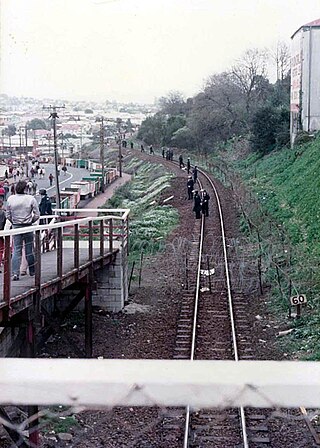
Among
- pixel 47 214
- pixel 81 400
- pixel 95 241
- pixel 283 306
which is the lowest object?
pixel 283 306

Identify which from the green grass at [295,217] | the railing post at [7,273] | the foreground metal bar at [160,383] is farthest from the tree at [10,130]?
the foreground metal bar at [160,383]

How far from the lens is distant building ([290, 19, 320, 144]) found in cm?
683

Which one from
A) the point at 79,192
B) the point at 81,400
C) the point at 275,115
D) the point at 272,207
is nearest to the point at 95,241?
the point at 79,192

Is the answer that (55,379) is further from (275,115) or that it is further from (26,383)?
(275,115)

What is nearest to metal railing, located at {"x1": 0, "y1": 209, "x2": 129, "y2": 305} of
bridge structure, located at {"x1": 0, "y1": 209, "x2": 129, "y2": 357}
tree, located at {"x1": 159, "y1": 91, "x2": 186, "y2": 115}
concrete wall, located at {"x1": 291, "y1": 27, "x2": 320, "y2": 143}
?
bridge structure, located at {"x1": 0, "y1": 209, "x2": 129, "y2": 357}

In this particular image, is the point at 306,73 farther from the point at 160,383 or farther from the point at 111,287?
the point at 160,383

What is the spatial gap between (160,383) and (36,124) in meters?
3.08

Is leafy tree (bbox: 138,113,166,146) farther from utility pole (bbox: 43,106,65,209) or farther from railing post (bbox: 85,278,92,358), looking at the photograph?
railing post (bbox: 85,278,92,358)

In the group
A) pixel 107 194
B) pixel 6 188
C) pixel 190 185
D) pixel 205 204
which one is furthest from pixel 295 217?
pixel 6 188

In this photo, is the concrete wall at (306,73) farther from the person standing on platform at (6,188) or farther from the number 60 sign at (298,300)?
the person standing on platform at (6,188)

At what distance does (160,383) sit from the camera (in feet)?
2.64

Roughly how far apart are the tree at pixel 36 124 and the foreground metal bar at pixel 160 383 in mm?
2866

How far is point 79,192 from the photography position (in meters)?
4.64

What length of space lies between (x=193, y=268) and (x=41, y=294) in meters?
2.91
